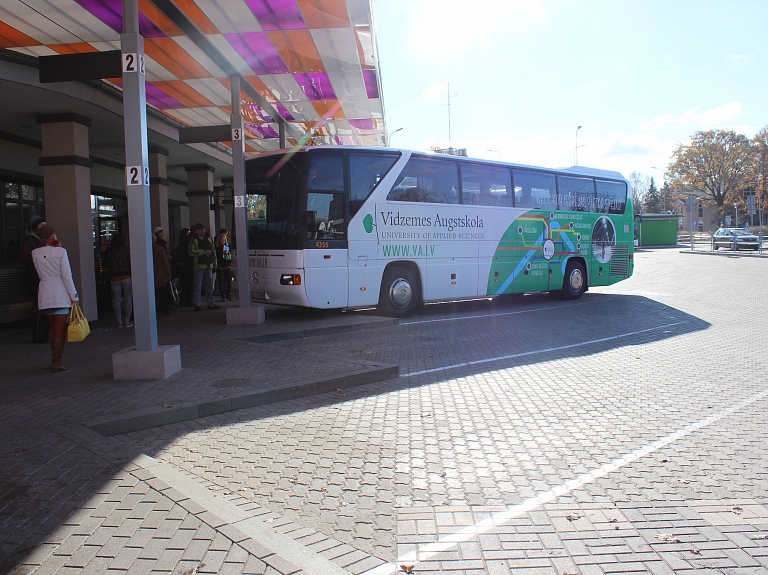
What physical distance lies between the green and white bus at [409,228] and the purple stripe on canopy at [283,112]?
2.89 m

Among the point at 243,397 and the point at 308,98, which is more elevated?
the point at 308,98

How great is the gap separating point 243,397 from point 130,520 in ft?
9.88

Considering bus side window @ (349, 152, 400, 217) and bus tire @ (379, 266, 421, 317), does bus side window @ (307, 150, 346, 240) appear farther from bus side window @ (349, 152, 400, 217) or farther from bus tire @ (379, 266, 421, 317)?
bus tire @ (379, 266, 421, 317)

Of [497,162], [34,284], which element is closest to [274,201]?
[34,284]

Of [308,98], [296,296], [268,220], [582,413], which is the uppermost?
[308,98]

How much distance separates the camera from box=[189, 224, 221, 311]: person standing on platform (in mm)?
15133

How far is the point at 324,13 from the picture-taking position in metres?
9.91

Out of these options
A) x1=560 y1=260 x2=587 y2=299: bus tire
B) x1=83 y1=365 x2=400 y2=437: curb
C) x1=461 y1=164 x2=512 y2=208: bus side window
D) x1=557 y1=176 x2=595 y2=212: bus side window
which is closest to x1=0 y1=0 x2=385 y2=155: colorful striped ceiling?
x1=461 y1=164 x2=512 y2=208: bus side window

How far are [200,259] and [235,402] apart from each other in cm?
923

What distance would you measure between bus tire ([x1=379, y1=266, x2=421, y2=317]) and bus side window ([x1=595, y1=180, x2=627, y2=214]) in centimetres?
767

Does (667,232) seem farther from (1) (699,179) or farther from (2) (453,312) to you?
(2) (453,312)

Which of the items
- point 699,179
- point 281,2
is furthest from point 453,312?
point 699,179

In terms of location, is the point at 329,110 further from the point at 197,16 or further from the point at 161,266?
the point at 197,16

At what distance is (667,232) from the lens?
62.3 metres
